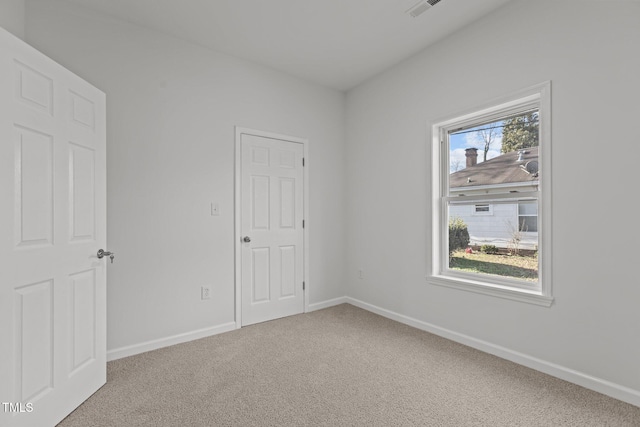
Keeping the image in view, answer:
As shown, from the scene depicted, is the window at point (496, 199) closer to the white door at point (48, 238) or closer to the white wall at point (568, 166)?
the white wall at point (568, 166)

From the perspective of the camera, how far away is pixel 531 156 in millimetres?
2418

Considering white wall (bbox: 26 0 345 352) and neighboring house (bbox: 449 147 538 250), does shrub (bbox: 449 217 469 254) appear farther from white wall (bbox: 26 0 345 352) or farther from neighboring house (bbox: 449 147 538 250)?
white wall (bbox: 26 0 345 352)

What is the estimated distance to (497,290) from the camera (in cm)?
250

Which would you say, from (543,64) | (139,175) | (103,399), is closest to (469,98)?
(543,64)

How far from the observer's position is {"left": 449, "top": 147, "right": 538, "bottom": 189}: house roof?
2428 millimetres

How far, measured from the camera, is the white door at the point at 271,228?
3.24 meters

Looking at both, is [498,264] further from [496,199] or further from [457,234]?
[496,199]

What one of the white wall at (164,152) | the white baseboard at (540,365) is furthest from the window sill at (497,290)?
the white wall at (164,152)

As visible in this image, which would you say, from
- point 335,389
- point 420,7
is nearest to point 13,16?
point 420,7

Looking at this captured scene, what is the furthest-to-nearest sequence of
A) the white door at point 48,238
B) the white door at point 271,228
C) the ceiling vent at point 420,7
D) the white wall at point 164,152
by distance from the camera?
the white door at point 271,228 → the white wall at point 164,152 → the ceiling vent at point 420,7 → the white door at point 48,238

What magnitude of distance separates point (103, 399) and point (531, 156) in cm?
352

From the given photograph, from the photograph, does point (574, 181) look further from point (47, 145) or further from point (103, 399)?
point (103, 399)

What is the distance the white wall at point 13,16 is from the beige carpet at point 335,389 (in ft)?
8.08

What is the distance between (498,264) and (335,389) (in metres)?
1.74
